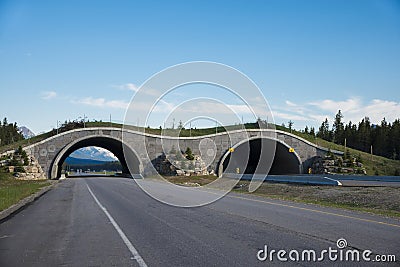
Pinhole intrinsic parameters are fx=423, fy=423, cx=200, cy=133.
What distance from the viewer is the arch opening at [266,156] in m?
63.6

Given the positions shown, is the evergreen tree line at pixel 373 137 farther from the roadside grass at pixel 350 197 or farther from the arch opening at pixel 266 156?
the roadside grass at pixel 350 197

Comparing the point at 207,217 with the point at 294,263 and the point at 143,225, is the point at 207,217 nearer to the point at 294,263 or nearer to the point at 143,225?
the point at 143,225

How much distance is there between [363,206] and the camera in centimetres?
2094

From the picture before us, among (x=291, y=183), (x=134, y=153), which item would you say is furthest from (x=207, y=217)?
(x=134, y=153)

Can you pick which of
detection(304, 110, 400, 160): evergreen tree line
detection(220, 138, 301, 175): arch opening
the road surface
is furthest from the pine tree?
the road surface

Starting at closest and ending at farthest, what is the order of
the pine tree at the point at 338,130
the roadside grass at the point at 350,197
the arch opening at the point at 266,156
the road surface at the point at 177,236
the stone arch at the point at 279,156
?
1. the road surface at the point at 177,236
2. the roadside grass at the point at 350,197
3. the stone arch at the point at 279,156
4. the arch opening at the point at 266,156
5. the pine tree at the point at 338,130

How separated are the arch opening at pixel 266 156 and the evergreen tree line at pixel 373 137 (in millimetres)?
12460

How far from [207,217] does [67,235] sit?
5.00 m

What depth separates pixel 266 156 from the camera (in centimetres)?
6519

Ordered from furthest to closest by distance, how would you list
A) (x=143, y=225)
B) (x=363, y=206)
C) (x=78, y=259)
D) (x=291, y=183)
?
(x=291, y=183), (x=363, y=206), (x=143, y=225), (x=78, y=259)

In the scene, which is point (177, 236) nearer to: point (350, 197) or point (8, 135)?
point (350, 197)

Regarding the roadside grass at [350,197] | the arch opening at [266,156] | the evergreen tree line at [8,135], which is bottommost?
the roadside grass at [350,197]

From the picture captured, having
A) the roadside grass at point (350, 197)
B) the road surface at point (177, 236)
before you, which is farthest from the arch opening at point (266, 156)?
the road surface at point (177, 236)

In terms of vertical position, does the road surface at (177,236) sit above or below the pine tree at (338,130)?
below
